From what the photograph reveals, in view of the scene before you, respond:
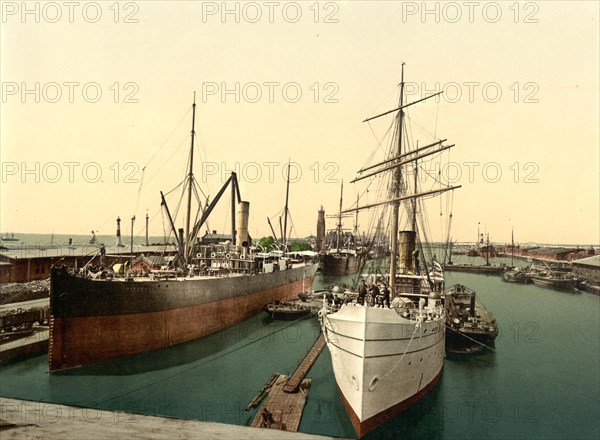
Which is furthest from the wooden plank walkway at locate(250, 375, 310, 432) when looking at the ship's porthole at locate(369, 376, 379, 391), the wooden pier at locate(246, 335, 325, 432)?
the ship's porthole at locate(369, 376, 379, 391)

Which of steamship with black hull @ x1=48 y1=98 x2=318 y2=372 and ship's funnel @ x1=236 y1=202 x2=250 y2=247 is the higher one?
ship's funnel @ x1=236 y1=202 x2=250 y2=247

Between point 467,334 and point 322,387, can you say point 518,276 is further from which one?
point 322,387

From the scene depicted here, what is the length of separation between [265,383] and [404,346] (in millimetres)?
7981

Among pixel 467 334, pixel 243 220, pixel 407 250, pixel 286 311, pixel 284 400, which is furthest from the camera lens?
pixel 243 220

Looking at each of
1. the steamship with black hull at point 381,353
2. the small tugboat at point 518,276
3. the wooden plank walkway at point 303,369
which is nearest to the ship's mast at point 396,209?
the steamship with black hull at point 381,353

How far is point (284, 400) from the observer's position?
1515cm

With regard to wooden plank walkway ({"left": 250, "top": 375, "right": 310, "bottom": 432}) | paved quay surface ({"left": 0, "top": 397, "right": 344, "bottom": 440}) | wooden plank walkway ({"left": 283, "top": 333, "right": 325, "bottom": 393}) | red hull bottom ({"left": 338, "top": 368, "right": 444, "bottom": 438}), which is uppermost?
paved quay surface ({"left": 0, "top": 397, "right": 344, "bottom": 440})

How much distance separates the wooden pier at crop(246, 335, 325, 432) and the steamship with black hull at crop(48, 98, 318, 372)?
24.7 ft

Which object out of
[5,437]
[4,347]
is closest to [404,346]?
[5,437]

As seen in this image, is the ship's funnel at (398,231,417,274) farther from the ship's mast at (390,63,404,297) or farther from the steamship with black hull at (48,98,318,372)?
the steamship with black hull at (48,98,318,372)

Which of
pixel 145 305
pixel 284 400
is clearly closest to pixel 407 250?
pixel 284 400

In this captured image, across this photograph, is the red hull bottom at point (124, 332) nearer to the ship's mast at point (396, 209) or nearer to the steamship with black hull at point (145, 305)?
the steamship with black hull at point (145, 305)

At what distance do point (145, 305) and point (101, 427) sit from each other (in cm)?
884

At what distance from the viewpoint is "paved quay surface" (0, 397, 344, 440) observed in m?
10.8
